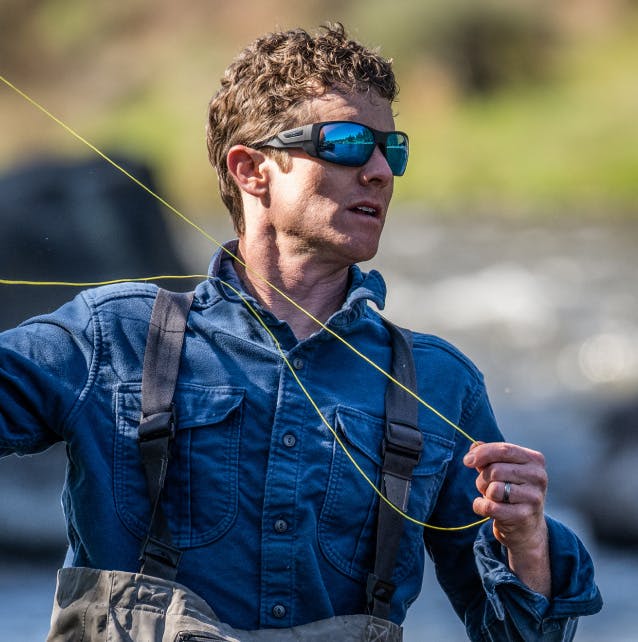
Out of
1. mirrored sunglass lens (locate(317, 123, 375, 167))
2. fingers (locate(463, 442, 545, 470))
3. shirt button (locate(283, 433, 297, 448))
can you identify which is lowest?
shirt button (locate(283, 433, 297, 448))

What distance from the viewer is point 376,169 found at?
8.46 ft

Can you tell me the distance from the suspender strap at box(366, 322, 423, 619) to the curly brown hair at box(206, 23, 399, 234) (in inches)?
19.3

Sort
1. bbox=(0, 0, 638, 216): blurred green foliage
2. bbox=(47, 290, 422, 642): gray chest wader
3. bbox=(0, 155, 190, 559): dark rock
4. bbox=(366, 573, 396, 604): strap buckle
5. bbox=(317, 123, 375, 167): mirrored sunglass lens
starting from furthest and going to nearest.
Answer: bbox=(0, 0, 638, 216): blurred green foliage → bbox=(0, 155, 190, 559): dark rock → bbox=(317, 123, 375, 167): mirrored sunglass lens → bbox=(366, 573, 396, 604): strap buckle → bbox=(47, 290, 422, 642): gray chest wader

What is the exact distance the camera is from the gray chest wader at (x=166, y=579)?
2254 millimetres

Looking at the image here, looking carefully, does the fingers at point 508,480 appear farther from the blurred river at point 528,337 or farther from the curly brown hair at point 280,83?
the blurred river at point 528,337

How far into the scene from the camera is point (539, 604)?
248 cm

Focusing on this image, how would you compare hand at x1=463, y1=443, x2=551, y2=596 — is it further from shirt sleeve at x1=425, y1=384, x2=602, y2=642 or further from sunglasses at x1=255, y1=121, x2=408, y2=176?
sunglasses at x1=255, y1=121, x2=408, y2=176

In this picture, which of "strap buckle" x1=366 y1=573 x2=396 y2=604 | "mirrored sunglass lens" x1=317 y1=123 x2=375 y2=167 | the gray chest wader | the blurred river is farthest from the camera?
the blurred river

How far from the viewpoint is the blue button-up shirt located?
234cm

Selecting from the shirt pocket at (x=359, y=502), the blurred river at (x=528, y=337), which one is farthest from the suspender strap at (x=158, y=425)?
the blurred river at (x=528, y=337)

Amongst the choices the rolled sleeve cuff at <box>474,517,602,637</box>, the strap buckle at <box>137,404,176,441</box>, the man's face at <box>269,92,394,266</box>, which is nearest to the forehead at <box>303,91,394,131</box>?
the man's face at <box>269,92,394,266</box>

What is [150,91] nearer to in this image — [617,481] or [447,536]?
[617,481]

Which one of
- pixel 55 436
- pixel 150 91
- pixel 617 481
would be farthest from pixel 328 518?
pixel 150 91

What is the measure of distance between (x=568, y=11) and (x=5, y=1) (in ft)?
28.9
